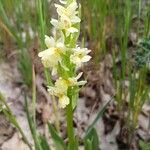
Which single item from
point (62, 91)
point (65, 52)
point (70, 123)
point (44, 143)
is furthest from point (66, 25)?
point (44, 143)

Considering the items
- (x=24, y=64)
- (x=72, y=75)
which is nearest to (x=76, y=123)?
(x=24, y=64)

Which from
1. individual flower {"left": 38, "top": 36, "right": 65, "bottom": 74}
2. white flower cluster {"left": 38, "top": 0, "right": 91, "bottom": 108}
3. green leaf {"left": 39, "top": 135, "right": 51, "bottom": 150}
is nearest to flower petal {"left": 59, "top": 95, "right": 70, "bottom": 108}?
white flower cluster {"left": 38, "top": 0, "right": 91, "bottom": 108}

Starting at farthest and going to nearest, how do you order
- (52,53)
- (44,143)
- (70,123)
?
(44,143), (70,123), (52,53)

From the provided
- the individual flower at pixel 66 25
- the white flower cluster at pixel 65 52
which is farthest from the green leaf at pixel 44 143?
the individual flower at pixel 66 25

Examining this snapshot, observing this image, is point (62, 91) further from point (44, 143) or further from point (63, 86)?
point (44, 143)

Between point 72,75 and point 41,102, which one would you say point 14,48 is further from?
point 72,75

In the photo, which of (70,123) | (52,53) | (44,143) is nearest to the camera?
(52,53)

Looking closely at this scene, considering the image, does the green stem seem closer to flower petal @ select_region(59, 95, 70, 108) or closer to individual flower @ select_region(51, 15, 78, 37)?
flower petal @ select_region(59, 95, 70, 108)
